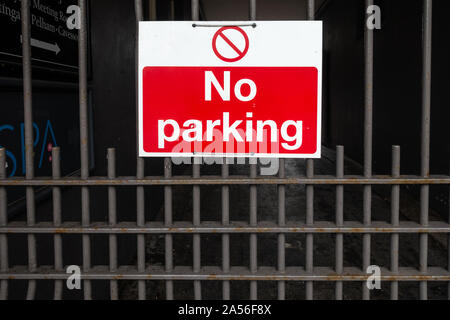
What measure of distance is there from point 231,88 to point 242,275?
82cm

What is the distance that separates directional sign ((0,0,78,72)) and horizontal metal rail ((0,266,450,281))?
3.53 feet

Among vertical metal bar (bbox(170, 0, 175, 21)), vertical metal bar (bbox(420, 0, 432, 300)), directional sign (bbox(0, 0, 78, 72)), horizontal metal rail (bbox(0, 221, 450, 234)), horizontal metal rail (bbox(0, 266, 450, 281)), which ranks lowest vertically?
horizontal metal rail (bbox(0, 266, 450, 281))

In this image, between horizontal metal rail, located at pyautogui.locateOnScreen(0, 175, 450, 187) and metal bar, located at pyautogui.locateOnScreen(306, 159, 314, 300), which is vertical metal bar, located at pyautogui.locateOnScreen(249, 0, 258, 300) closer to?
horizontal metal rail, located at pyautogui.locateOnScreen(0, 175, 450, 187)

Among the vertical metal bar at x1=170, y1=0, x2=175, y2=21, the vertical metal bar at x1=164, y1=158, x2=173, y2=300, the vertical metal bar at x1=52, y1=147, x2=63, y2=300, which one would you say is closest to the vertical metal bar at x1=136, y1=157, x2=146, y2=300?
the vertical metal bar at x1=164, y1=158, x2=173, y2=300

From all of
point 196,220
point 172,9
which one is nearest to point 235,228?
point 196,220

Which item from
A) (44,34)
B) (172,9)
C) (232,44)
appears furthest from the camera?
(172,9)

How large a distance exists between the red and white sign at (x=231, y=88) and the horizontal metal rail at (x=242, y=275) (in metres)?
0.53

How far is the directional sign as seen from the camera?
80.0 inches

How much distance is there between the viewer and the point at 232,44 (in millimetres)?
1698

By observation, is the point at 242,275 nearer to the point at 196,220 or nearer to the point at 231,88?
the point at 196,220

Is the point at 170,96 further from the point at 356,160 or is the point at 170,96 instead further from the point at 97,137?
the point at 356,160

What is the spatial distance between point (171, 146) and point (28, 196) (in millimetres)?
666

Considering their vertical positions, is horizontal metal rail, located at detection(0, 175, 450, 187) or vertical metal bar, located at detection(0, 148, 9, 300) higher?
horizontal metal rail, located at detection(0, 175, 450, 187)

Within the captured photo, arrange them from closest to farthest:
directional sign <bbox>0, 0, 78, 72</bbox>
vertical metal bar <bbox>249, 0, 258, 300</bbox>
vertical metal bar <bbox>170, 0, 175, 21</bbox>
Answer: vertical metal bar <bbox>249, 0, 258, 300</bbox> < directional sign <bbox>0, 0, 78, 72</bbox> < vertical metal bar <bbox>170, 0, 175, 21</bbox>
